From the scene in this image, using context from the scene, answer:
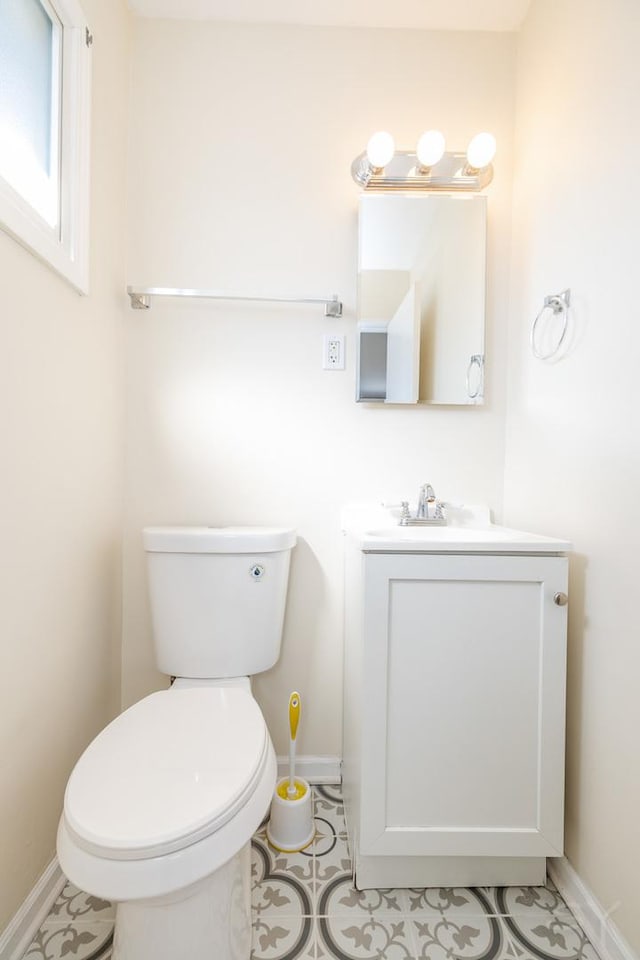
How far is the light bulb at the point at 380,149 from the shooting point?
1237 millimetres

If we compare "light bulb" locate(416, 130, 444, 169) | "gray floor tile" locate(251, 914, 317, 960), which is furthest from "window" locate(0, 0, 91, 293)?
"gray floor tile" locate(251, 914, 317, 960)

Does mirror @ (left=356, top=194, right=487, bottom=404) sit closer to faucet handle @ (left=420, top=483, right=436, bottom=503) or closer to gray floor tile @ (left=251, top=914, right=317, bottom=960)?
faucet handle @ (left=420, top=483, right=436, bottom=503)

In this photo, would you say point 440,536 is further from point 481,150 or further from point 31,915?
point 31,915

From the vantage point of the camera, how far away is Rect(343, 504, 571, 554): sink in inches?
37.4

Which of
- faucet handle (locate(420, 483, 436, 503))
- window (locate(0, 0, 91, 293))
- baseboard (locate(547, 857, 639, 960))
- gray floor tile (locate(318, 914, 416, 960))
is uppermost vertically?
window (locate(0, 0, 91, 293))

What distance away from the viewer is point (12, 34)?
0.91 m

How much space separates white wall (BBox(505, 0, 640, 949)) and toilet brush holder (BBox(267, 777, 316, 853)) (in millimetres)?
624

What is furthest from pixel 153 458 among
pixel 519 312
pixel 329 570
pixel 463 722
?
pixel 519 312

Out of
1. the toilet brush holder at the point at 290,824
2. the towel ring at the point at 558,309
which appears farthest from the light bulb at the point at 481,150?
the toilet brush holder at the point at 290,824

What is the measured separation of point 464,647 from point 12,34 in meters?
1.58

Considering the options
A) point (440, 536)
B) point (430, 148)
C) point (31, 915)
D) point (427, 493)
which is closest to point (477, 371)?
point (427, 493)

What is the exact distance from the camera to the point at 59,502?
1017 millimetres

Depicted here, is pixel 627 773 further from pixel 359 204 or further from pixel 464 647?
pixel 359 204

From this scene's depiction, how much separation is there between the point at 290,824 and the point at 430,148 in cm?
184
